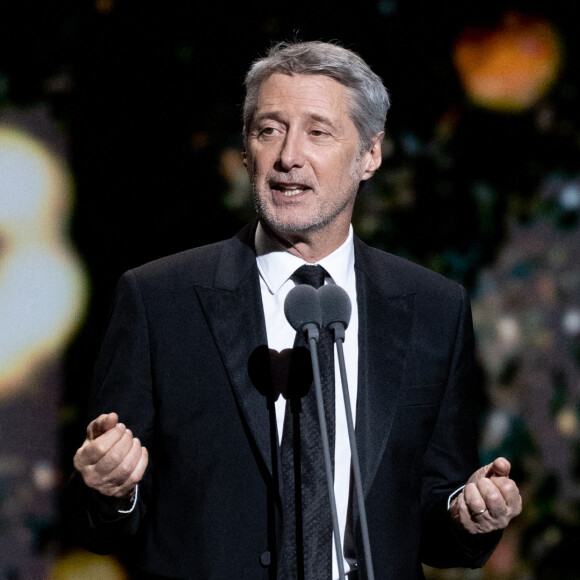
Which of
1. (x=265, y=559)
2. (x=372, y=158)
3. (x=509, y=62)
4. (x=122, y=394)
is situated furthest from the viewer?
(x=509, y=62)

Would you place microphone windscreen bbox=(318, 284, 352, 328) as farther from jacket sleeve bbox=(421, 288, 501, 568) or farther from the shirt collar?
jacket sleeve bbox=(421, 288, 501, 568)

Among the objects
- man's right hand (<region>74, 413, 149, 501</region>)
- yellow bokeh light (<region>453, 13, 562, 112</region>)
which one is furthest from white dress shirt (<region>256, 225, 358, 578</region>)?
yellow bokeh light (<region>453, 13, 562, 112</region>)

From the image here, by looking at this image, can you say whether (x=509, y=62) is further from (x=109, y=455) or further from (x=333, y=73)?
(x=109, y=455)

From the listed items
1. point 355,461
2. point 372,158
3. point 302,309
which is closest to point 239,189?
point 372,158

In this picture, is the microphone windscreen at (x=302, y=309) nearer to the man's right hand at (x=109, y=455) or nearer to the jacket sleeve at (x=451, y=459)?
the man's right hand at (x=109, y=455)

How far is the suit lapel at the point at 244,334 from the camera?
1591 mm

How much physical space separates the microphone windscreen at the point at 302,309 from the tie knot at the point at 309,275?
0.45 m

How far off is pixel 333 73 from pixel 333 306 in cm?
73

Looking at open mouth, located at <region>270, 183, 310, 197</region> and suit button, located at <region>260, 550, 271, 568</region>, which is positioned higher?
open mouth, located at <region>270, 183, 310, 197</region>

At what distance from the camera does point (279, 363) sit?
1.67 meters

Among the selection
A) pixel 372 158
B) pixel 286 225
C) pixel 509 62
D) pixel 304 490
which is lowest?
pixel 304 490

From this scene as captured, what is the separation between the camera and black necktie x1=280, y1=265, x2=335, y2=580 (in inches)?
61.0

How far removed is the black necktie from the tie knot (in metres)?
0.21

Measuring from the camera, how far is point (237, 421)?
1636 mm
